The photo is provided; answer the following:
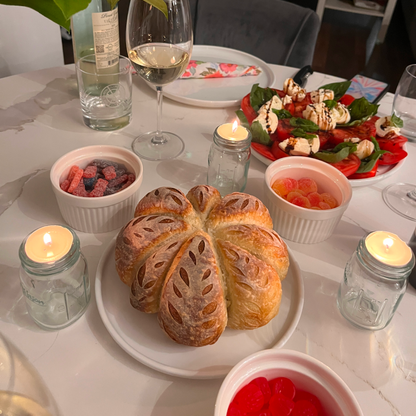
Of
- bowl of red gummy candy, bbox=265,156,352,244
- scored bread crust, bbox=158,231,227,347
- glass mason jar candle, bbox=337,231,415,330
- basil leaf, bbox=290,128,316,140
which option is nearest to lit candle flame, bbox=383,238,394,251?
glass mason jar candle, bbox=337,231,415,330

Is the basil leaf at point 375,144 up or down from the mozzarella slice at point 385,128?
down

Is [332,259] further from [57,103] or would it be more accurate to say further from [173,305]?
[57,103]

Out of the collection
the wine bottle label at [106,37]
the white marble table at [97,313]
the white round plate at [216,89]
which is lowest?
the white marble table at [97,313]

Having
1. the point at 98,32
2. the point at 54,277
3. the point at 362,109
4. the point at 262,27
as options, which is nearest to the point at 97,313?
the point at 54,277

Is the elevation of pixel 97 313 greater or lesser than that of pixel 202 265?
lesser

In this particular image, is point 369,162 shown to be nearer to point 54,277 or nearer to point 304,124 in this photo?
point 304,124

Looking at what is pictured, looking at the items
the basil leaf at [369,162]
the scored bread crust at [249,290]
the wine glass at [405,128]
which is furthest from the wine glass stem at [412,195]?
the scored bread crust at [249,290]

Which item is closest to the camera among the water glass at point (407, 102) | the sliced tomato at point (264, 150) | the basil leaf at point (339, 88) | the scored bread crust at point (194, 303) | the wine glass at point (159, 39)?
the scored bread crust at point (194, 303)

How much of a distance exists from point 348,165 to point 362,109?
25cm

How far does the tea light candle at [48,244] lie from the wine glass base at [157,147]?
43 centimetres

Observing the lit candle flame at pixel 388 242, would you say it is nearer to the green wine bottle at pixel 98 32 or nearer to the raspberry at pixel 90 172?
the raspberry at pixel 90 172

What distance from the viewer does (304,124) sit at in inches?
40.1

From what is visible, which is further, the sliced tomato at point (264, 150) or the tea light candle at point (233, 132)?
the sliced tomato at point (264, 150)

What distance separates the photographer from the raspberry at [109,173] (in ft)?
2.72
